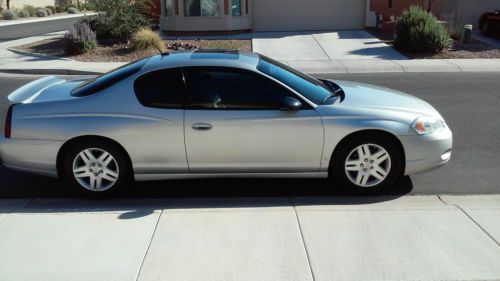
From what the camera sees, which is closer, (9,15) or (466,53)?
(466,53)

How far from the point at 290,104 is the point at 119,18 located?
50.4 ft

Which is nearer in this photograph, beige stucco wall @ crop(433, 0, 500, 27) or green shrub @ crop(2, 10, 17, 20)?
beige stucco wall @ crop(433, 0, 500, 27)

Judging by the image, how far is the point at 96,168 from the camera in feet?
17.4

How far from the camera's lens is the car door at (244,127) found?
513 centimetres

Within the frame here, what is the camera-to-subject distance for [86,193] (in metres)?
5.36

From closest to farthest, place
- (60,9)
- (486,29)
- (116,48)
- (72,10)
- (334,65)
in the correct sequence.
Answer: (334,65) → (116,48) → (486,29) → (72,10) → (60,9)

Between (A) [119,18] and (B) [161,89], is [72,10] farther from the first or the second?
(B) [161,89]

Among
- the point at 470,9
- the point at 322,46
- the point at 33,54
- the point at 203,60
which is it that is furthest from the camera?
the point at 470,9

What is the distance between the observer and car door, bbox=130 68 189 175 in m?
5.15

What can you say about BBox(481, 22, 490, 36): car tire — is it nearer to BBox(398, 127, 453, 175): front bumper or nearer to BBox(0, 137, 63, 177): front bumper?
BBox(398, 127, 453, 175): front bumper

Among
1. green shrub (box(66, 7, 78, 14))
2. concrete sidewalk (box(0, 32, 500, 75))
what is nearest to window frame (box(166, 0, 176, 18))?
concrete sidewalk (box(0, 32, 500, 75))

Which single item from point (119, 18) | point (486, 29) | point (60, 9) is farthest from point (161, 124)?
point (60, 9)

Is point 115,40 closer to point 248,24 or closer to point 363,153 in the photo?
point 248,24

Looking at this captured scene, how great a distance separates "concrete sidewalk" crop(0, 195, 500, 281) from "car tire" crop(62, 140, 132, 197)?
0.58 feet
